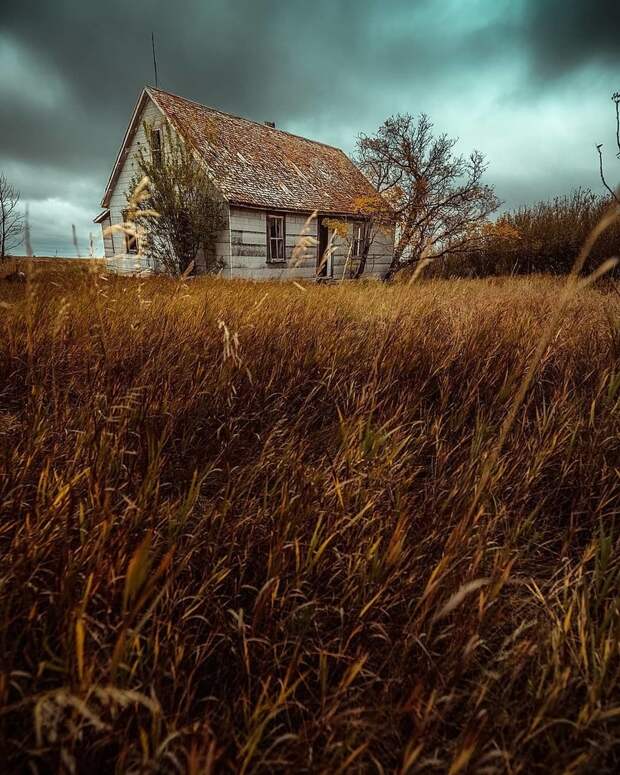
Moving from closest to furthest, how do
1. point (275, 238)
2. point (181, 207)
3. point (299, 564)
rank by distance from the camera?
point (299, 564), point (181, 207), point (275, 238)

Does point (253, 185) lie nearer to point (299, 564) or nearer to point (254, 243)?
point (254, 243)

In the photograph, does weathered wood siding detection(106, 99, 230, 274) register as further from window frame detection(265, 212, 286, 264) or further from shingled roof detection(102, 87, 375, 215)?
window frame detection(265, 212, 286, 264)

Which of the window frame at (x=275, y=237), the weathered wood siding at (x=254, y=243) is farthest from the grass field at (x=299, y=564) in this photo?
the window frame at (x=275, y=237)

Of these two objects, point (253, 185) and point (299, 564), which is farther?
point (253, 185)

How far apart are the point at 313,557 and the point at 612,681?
0.71m

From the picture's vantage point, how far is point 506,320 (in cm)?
357

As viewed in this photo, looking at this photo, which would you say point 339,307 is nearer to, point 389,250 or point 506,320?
point 506,320

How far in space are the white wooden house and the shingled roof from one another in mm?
39

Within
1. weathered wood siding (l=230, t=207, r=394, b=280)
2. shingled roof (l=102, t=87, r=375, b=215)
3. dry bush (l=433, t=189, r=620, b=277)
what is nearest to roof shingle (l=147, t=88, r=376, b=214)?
shingled roof (l=102, t=87, r=375, b=215)

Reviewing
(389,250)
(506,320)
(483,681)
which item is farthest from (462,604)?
(389,250)

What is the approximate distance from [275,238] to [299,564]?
43.7 ft

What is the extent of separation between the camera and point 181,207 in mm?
10891

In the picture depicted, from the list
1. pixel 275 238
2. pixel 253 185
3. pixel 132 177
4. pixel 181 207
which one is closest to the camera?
pixel 181 207

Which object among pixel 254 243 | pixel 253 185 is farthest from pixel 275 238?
pixel 253 185
